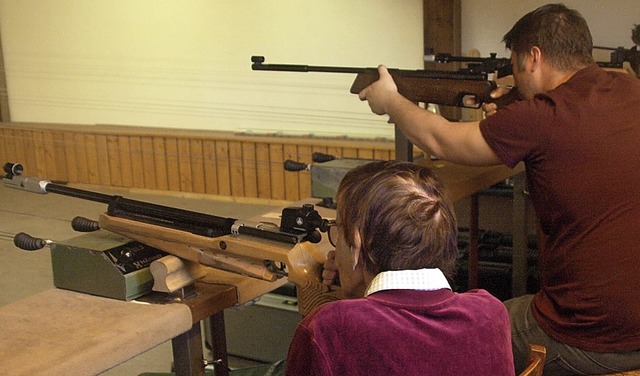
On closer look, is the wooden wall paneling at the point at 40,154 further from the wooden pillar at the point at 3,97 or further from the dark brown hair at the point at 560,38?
the dark brown hair at the point at 560,38

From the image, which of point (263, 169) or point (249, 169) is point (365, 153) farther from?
point (249, 169)

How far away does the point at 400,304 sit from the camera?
44.2 inches

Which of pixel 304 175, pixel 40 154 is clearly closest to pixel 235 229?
pixel 304 175

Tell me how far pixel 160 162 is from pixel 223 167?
0.52m

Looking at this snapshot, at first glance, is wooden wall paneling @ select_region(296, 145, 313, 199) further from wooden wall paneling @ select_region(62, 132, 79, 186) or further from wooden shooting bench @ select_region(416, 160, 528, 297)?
wooden wall paneling @ select_region(62, 132, 79, 186)

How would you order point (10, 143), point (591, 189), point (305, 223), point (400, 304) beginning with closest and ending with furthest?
1. point (400, 304)
2. point (305, 223)
3. point (591, 189)
4. point (10, 143)

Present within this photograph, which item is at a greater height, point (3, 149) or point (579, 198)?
point (579, 198)

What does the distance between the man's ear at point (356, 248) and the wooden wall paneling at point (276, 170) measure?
3.76 metres

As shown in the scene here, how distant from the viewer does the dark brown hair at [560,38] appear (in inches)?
76.7

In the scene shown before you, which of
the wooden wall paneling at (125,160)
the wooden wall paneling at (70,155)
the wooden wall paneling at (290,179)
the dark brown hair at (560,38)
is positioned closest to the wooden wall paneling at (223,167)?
the wooden wall paneling at (290,179)

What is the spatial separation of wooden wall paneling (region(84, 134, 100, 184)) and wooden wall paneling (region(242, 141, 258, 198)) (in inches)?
50.4

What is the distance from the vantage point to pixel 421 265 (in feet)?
3.80

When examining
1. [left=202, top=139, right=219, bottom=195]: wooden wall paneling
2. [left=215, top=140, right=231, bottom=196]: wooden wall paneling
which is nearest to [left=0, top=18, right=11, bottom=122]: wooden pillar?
[left=202, top=139, right=219, bottom=195]: wooden wall paneling

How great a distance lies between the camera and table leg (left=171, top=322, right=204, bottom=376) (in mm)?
1715
